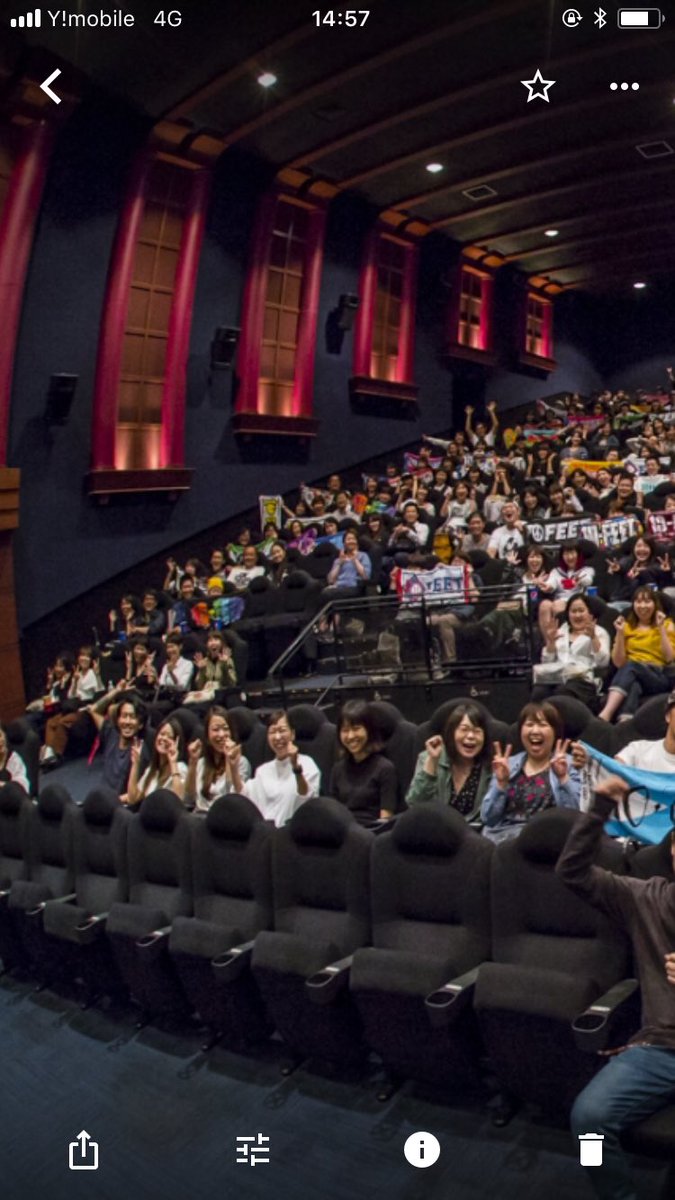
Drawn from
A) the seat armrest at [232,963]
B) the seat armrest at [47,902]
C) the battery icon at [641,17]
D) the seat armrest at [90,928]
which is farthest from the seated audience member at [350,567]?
the battery icon at [641,17]

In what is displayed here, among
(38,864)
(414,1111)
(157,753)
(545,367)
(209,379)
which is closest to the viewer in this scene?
(414,1111)

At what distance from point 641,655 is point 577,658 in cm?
32

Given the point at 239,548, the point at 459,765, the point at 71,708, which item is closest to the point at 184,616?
the point at 71,708

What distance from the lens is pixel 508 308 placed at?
51.2 ft

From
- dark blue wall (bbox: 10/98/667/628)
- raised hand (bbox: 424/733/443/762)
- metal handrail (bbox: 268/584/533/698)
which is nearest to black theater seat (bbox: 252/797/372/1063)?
raised hand (bbox: 424/733/443/762)

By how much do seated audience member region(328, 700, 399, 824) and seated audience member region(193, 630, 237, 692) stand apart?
8.71 ft

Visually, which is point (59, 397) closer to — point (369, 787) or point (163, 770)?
point (163, 770)

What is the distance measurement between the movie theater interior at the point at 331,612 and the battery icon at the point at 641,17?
0.07ft

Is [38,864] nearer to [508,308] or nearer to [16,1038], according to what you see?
[16,1038]

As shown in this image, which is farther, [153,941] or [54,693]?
[54,693]

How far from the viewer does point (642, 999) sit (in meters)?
2.15

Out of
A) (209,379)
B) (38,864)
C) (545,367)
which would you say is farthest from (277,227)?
(38,864)

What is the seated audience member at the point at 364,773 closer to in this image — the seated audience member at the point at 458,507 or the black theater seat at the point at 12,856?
the black theater seat at the point at 12,856

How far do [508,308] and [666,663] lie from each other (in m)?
12.2
